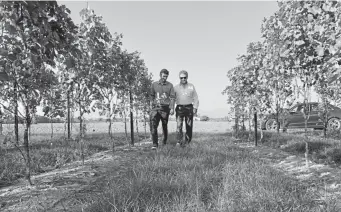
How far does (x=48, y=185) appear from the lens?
10.8 ft

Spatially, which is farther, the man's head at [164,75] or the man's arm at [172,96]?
the man's arm at [172,96]

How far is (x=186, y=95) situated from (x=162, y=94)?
2.31 ft

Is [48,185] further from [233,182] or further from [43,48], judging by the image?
[233,182]

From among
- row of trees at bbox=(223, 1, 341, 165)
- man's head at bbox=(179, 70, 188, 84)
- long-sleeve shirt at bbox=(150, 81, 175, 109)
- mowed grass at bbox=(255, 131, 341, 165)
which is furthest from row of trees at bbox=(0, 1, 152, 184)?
mowed grass at bbox=(255, 131, 341, 165)

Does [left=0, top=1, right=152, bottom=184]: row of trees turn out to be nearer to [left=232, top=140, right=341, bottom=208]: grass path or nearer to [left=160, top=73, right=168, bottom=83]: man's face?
[left=160, top=73, right=168, bottom=83]: man's face

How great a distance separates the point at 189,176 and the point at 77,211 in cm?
140

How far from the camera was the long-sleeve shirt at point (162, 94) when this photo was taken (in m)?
6.14

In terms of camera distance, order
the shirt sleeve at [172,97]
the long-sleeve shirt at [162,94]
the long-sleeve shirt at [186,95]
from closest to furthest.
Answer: the long-sleeve shirt at [162,94] → the shirt sleeve at [172,97] → the long-sleeve shirt at [186,95]

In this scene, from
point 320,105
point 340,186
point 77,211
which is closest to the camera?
point 77,211

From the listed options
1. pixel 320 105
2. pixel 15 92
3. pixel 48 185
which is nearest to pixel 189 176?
pixel 48 185

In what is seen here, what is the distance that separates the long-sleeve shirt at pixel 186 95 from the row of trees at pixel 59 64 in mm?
1870

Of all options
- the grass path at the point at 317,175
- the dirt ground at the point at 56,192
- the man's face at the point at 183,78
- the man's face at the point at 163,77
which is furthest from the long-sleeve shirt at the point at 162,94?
the grass path at the point at 317,175

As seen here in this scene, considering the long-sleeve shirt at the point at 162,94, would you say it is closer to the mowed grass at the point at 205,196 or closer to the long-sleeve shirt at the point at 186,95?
the long-sleeve shirt at the point at 186,95

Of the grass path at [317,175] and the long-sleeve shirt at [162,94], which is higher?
the long-sleeve shirt at [162,94]
